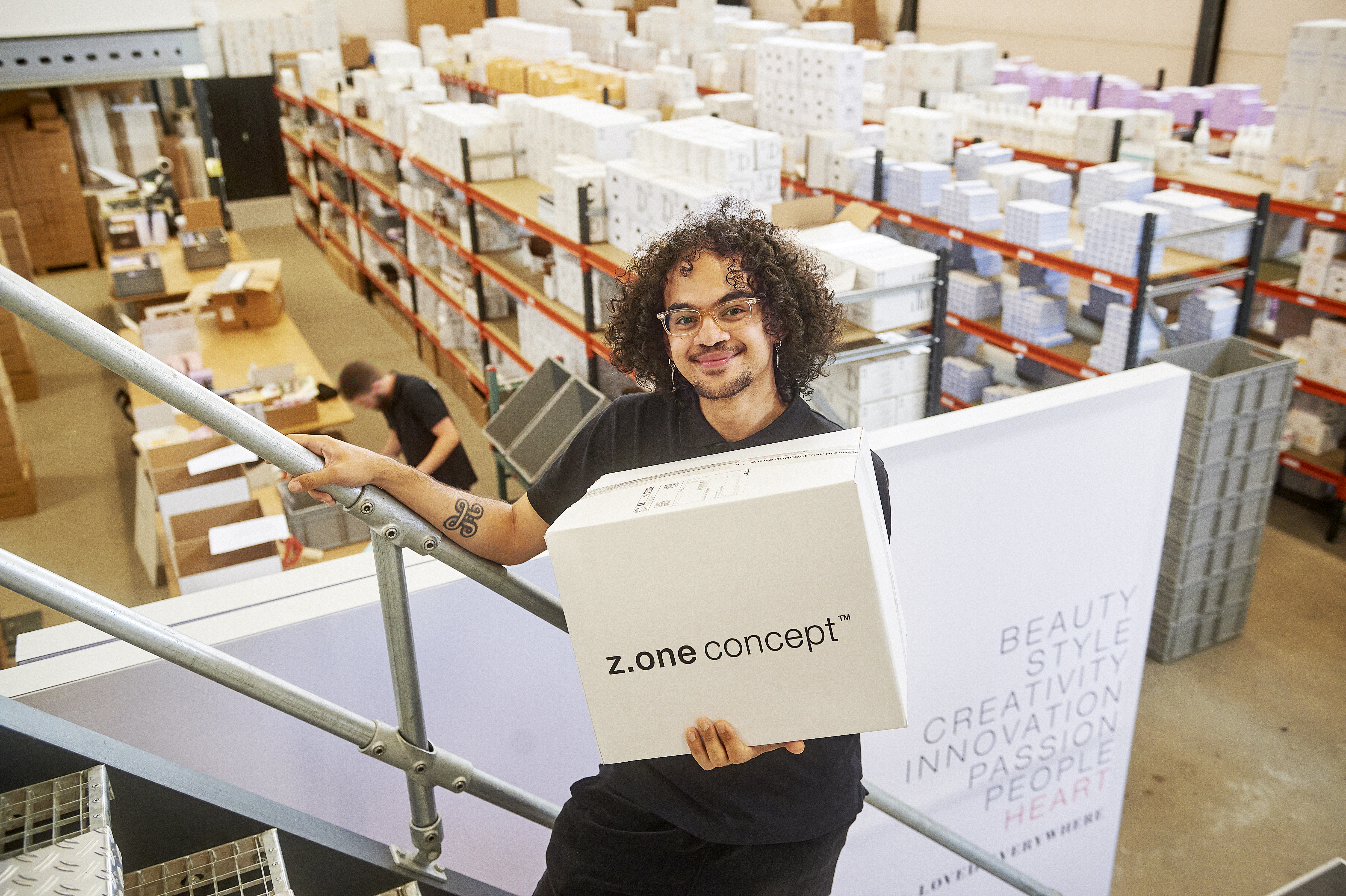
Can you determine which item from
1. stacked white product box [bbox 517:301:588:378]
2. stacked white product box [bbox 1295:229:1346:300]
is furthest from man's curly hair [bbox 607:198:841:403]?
stacked white product box [bbox 1295:229:1346:300]

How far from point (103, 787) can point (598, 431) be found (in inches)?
39.2

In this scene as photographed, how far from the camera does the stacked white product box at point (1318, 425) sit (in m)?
6.23

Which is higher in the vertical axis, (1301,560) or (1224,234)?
(1224,234)

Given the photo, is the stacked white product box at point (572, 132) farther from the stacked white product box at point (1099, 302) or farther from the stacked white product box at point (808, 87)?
the stacked white product box at point (1099, 302)

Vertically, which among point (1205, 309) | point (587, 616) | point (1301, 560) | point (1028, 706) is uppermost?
point (587, 616)

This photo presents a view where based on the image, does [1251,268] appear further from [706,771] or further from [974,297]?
[706,771]

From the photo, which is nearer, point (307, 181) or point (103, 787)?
point (103, 787)

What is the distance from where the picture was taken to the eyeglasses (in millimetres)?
1825

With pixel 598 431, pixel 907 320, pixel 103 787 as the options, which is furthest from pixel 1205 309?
pixel 103 787

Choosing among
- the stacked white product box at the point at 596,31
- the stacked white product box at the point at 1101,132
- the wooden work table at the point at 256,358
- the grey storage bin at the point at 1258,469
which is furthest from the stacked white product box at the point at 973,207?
the stacked white product box at the point at 596,31

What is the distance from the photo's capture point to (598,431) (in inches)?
76.1

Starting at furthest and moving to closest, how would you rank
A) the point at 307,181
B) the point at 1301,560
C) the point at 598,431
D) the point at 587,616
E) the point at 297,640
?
the point at 307,181 < the point at 1301,560 < the point at 297,640 < the point at 598,431 < the point at 587,616

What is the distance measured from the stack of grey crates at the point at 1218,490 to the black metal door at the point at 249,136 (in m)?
13.3

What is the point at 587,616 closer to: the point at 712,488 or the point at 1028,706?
the point at 712,488
